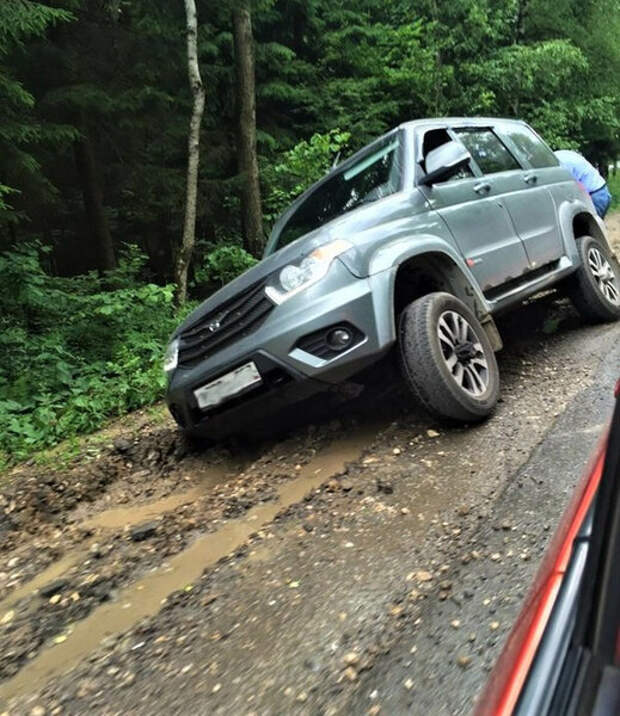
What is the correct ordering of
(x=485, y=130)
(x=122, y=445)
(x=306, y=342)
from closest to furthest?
1. (x=306, y=342)
2. (x=122, y=445)
3. (x=485, y=130)

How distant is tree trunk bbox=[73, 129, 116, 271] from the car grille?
7.97 meters

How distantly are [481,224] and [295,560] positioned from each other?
2.98 m

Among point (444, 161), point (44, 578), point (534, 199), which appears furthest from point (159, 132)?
point (44, 578)

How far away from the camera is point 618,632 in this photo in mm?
767

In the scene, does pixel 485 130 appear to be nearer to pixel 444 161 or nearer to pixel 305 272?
pixel 444 161

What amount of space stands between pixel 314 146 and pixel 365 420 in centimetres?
724

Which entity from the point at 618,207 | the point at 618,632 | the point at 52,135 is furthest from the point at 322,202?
the point at 618,207

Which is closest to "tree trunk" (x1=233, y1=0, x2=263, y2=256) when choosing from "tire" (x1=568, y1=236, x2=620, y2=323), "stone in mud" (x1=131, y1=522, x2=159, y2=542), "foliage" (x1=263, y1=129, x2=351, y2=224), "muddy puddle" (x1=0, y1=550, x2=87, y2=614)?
"foliage" (x1=263, y1=129, x2=351, y2=224)

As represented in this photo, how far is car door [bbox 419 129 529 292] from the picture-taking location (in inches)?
175

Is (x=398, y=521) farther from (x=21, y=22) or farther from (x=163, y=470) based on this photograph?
(x=21, y=22)

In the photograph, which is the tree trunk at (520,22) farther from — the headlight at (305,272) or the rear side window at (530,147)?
the headlight at (305,272)

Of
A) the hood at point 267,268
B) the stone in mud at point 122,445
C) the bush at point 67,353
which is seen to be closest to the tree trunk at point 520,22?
the bush at point 67,353

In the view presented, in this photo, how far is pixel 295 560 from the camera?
9.19ft

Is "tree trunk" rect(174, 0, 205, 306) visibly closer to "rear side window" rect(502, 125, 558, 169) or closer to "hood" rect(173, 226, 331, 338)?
"rear side window" rect(502, 125, 558, 169)
